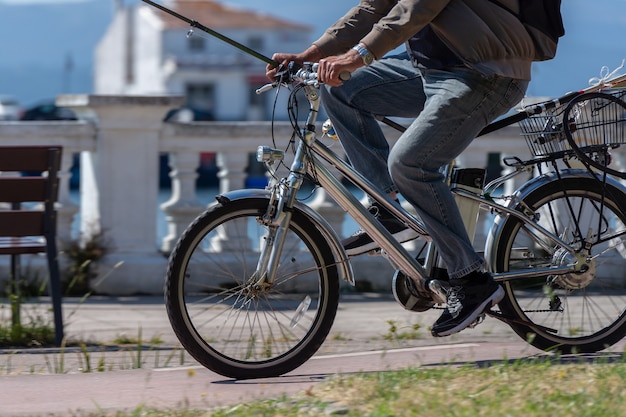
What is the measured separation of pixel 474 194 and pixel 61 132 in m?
3.98

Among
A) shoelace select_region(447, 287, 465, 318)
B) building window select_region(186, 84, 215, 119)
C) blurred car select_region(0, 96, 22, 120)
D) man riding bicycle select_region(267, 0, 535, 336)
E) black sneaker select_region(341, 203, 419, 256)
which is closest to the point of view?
man riding bicycle select_region(267, 0, 535, 336)

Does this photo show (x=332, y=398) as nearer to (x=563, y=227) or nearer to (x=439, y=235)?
(x=439, y=235)

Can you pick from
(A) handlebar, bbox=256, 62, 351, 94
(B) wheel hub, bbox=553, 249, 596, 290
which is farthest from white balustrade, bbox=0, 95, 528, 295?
(A) handlebar, bbox=256, 62, 351, 94

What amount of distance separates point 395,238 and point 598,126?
0.97 metres

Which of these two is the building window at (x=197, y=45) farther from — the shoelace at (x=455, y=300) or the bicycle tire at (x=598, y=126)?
the shoelace at (x=455, y=300)

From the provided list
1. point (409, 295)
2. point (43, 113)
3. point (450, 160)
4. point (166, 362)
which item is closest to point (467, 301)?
point (409, 295)

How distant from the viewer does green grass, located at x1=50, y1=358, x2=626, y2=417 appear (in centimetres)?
389

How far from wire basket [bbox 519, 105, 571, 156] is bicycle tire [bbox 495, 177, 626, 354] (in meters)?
0.15

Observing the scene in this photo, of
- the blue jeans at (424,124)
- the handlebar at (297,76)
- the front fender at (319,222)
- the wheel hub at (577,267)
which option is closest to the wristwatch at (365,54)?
the handlebar at (297,76)

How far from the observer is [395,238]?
4957 millimetres

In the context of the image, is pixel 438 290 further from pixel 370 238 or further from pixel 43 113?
pixel 43 113

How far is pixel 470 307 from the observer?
4.85 m

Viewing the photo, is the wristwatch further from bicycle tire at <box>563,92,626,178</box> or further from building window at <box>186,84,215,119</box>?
building window at <box>186,84,215,119</box>

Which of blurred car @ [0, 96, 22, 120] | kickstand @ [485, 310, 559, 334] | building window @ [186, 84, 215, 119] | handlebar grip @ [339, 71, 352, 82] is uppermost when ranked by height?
building window @ [186, 84, 215, 119]
